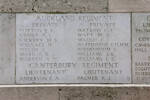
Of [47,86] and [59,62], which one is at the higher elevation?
[59,62]

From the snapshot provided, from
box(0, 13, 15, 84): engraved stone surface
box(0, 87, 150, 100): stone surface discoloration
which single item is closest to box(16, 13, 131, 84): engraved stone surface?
box(0, 13, 15, 84): engraved stone surface

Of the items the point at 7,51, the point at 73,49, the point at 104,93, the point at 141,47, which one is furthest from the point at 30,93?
the point at 141,47

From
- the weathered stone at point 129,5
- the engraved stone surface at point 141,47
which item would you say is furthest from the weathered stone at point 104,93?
the weathered stone at point 129,5

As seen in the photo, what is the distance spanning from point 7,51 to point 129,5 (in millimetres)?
2603

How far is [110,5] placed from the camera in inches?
220

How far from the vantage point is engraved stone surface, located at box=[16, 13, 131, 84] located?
552cm

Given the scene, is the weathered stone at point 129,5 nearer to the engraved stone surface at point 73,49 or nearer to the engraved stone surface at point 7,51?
the engraved stone surface at point 73,49

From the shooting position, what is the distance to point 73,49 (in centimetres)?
554

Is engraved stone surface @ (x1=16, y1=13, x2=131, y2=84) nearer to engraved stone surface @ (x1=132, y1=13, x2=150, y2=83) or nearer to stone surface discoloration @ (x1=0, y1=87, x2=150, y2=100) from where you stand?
engraved stone surface @ (x1=132, y1=13, x2=150, y2=83)

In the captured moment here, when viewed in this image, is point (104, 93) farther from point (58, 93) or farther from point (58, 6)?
point (58, 6)

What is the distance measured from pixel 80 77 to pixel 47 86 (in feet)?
2.26

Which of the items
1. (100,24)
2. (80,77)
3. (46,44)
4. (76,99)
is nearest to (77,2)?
(100,24)

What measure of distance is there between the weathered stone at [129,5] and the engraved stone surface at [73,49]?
122 millimetres

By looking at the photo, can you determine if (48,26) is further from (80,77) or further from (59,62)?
Answer: (80,77)
